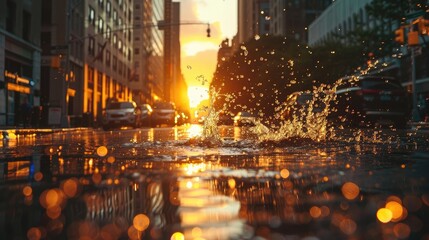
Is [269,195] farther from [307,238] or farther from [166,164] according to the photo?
[166,164]

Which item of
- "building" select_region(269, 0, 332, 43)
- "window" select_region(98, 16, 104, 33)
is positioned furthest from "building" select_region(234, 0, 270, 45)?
"window" select_region(98, 16, 104, 33)

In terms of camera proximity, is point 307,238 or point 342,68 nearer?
point 307,238

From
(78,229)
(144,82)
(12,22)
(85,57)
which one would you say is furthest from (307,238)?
(144,82)

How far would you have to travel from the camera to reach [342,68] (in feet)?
142

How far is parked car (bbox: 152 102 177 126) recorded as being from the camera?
3812 centimetres

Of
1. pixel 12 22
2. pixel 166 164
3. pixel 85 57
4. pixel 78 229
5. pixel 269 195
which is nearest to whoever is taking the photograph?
pixel 78 229

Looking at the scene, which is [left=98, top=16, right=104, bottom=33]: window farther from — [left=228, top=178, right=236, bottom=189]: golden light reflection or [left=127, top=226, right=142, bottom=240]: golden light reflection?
[left=127, top=226, right=142, bottom=240]: golden light reflection

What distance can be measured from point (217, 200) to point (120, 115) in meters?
28.1

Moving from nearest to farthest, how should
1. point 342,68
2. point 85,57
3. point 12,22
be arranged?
point 12,22 < point 342,68 < point 85,57

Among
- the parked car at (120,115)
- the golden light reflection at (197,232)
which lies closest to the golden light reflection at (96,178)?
the golden light reflection at (197,232)

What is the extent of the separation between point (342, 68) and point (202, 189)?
134ft

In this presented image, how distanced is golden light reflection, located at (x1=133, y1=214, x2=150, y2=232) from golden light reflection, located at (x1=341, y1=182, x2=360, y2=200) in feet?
5.57

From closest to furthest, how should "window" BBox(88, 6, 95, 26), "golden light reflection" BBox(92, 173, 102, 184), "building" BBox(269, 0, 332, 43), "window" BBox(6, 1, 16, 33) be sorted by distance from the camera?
"golden light reflection" BBox(92, 173, 102, 184), "window" BBox(6, 1, 16, 33), "window" BBox(88, 6, 95, 26), "building" BBox(269, 0, 332, 43)

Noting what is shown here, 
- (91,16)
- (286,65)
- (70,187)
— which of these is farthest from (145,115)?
(70,187)
